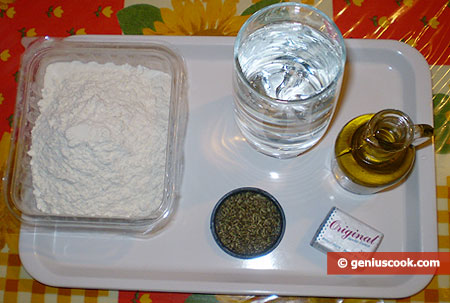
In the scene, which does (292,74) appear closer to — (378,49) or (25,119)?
(378,49)

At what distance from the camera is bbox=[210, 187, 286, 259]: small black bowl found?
3.30 ft

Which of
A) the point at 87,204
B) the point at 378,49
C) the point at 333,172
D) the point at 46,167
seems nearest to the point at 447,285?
the point at 333,172

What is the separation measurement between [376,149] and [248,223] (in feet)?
1.11

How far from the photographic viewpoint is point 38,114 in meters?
1.05

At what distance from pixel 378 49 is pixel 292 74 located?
239 mm

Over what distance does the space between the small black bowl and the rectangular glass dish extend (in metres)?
0.12

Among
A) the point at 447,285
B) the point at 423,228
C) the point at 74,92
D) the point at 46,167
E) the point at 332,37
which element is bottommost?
the point at 447,285

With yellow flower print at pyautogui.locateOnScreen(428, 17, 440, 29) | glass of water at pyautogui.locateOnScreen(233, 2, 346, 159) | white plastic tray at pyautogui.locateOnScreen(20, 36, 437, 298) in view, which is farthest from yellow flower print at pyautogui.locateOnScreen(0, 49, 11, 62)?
yellow flower print at pyautogui.locateOnScreen(428, 17, 440, 29)

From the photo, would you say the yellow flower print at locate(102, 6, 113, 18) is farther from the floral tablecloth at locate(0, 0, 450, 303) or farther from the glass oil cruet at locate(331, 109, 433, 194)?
the glass oil cruet at locate(331, 109, 433, 194)

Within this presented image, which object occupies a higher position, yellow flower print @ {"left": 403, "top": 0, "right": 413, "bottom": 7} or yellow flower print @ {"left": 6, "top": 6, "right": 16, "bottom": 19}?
yellow flower print @ {"left": 403, "top": 0, "right": 413, "bottom": 7}

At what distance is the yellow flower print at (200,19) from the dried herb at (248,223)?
465 millimetres

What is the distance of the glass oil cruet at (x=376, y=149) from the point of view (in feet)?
2.89

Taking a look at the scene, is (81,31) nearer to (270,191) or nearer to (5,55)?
(5,55)

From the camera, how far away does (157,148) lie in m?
1.00
